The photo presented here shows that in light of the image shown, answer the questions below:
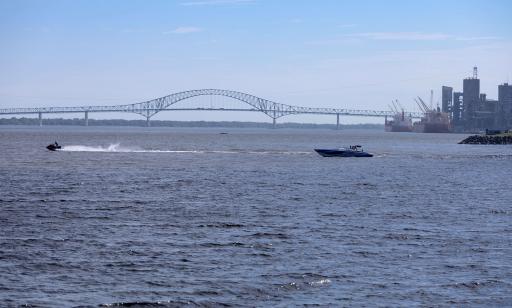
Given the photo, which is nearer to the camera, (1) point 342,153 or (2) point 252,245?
(2) point 252,245

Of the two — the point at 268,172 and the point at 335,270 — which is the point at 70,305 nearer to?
the point at 335,270

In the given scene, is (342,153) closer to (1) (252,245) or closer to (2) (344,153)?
(2) (344,153)

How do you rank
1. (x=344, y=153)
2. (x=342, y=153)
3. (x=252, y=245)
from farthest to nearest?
(x=342, y=153)
(x=344, y=153)
(x=252, y=245)

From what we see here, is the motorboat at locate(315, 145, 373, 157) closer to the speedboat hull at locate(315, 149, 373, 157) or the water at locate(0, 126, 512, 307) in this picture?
the speedboat hull at locate(315, 149, 373, 157)

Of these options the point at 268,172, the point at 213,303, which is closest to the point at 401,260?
the point at 213,303

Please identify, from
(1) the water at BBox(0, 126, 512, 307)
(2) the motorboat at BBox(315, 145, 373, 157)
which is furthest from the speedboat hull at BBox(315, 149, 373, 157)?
(1) the water at BBox(0, 126, 512, 307)

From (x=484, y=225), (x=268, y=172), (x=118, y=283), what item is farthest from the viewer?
(x=268, y=172)

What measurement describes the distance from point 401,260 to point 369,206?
15.7 meters

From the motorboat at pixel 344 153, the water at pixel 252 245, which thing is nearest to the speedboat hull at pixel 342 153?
the motorboat at pixel 344 153

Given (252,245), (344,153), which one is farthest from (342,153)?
(252,245)

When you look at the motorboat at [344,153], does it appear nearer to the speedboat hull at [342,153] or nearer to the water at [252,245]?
the speedboat hull at [342,153]

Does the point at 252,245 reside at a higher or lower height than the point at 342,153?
lower

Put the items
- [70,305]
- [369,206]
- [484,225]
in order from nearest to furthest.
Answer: [70,305], [484,225], [369,206]

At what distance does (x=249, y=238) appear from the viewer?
100 ft
